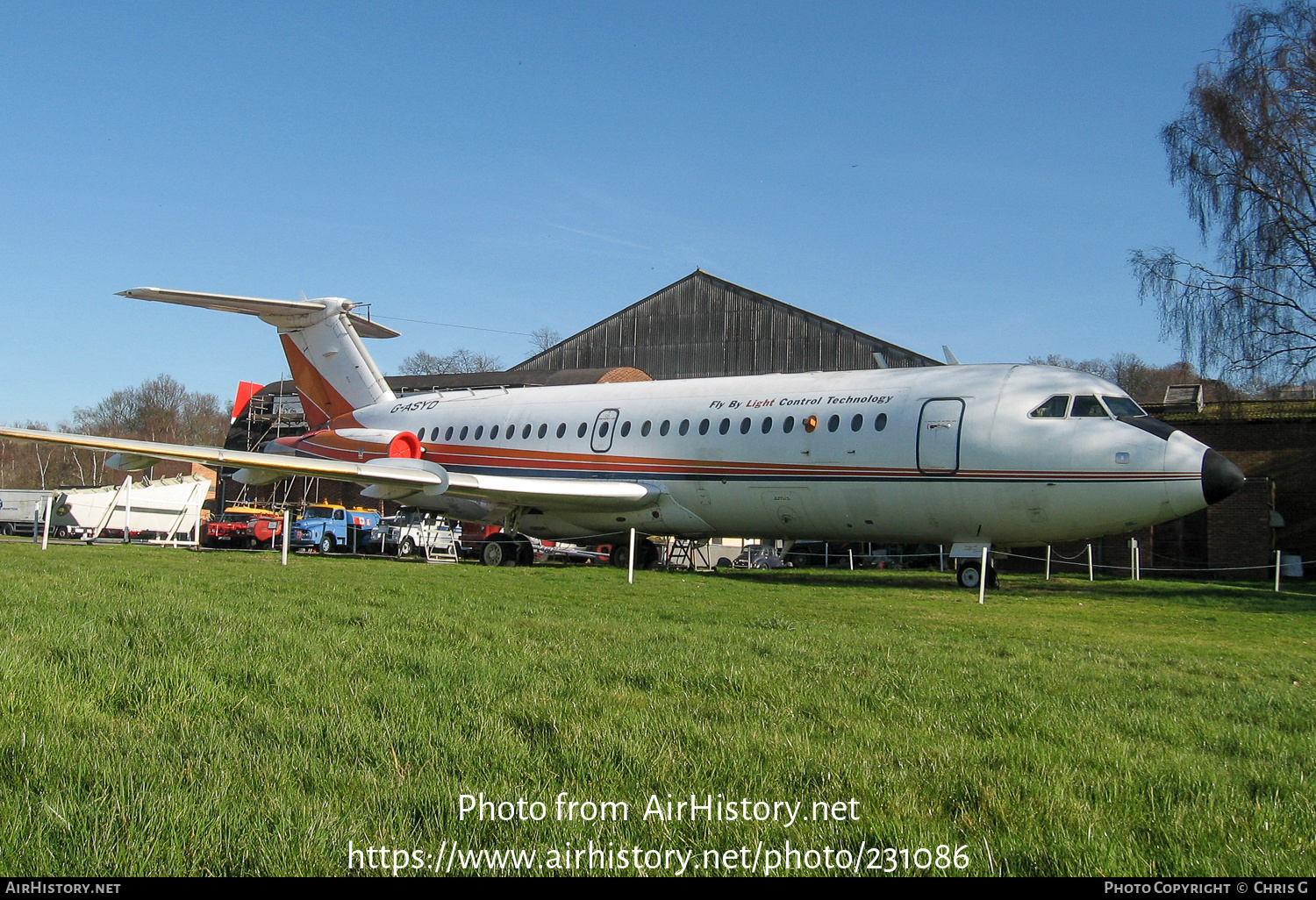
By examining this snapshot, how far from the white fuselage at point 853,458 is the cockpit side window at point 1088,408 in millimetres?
87

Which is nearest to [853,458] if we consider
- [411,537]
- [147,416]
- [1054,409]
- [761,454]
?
[761,454]

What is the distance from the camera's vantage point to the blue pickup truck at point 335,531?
32.0 meters

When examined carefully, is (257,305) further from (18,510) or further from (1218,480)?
(18,510)

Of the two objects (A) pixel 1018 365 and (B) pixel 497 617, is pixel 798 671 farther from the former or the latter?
(A) pixel 1018 365

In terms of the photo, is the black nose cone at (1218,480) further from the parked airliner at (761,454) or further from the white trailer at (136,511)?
the white trailer at (136,511)

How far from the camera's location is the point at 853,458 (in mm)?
17281

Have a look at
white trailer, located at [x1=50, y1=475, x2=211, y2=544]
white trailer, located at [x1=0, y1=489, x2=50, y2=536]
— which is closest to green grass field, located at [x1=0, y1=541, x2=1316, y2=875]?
white trailer, located at [x1=50, y1=475, x2=211, y2=544]

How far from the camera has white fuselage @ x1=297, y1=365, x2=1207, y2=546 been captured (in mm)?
15523

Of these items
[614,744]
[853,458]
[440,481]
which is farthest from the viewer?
[440,481]

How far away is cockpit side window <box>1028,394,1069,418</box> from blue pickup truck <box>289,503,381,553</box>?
69.6ft

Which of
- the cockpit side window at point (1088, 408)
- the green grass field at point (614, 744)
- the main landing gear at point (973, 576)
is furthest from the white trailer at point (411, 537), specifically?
the green grass field at point (614, 744)

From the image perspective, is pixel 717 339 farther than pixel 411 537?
Yes

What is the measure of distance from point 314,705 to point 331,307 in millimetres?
22269

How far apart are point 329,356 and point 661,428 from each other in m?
10.6
